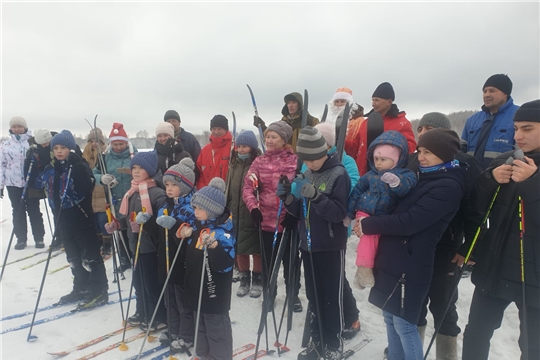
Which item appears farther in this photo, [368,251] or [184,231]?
[184,231]

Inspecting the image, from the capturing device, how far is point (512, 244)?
2051 mm

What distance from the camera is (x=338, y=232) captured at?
2.75 m

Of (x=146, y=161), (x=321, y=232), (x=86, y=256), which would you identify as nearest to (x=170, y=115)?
(x=146, y=161)

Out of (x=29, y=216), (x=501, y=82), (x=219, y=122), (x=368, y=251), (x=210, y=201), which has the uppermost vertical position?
(x=501, y=82)

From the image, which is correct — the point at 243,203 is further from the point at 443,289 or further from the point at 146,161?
the point at 443,289

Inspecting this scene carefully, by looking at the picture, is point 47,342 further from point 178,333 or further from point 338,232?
point 338,232

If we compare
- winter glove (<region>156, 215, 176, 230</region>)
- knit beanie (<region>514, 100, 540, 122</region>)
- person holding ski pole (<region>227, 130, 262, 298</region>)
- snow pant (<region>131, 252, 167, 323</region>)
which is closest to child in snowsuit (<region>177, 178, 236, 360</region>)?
winter glove (<region>156, 215, 176, 230</region>)

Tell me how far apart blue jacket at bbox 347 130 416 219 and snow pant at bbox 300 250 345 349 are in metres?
0.57

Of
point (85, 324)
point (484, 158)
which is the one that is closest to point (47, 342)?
point (85, 324)

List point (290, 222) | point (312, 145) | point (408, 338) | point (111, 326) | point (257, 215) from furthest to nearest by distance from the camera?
point (111, 326), point (257, 215), point (290, 222), point (312, 145), point (408, 338)

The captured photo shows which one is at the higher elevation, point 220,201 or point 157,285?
point 220,201

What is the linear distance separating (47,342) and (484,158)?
499 centimetres

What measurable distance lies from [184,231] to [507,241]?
2402mm

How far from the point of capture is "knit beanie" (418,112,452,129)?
3.07 metres
